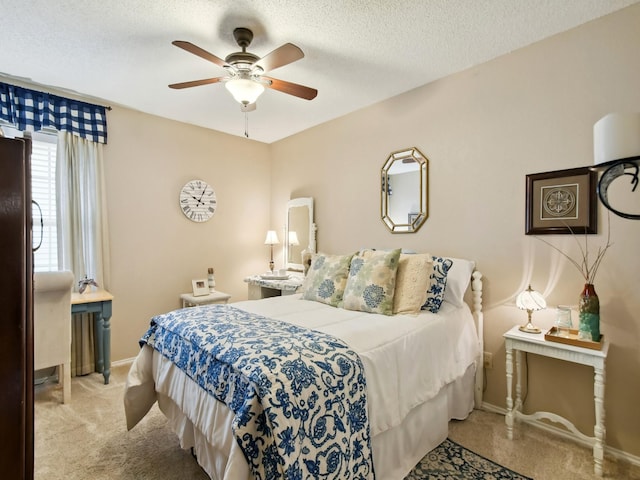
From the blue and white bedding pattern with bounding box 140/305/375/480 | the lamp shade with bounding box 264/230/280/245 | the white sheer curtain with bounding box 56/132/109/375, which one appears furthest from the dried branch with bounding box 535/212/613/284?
the white sheer curtain with bounding box 56/132/109/375

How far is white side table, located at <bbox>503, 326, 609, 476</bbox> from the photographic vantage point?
1.77 metres

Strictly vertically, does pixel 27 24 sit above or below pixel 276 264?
above

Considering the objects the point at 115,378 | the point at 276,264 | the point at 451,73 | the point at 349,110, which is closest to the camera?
the point at 451,73

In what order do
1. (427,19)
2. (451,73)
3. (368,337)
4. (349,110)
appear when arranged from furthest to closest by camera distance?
(349,110) → (451,73) → (427,19) → (368,337)

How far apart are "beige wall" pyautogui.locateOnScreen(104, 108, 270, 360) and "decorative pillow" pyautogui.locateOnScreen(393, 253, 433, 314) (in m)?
2.57

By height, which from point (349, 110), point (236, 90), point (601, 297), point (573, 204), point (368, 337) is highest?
point (349, 110)

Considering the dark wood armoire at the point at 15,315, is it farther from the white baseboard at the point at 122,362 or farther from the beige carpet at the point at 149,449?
the white baseboard at the point at 122,362

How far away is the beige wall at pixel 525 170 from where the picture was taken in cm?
192

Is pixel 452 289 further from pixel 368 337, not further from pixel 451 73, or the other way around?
pixel 451 73

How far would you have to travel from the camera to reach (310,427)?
1236 millimetres

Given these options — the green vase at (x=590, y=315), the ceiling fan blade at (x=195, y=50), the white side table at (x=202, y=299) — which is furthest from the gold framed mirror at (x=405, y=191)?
the white side table at (x=202, y=299)

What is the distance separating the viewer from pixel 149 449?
1.98 metres

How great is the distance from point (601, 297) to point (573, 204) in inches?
23.4

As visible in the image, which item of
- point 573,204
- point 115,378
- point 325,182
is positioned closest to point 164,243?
point 115,378
